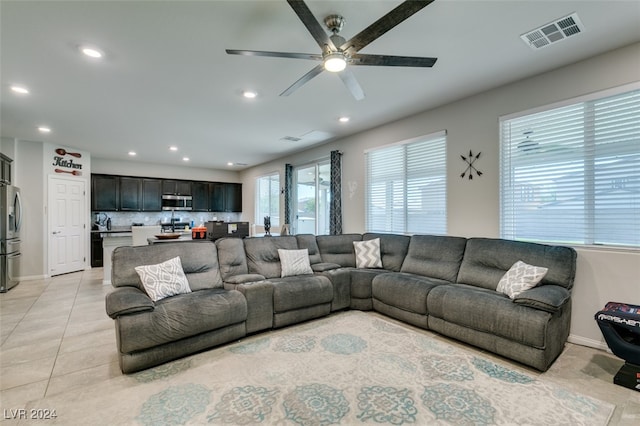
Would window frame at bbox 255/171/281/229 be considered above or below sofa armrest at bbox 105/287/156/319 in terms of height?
above

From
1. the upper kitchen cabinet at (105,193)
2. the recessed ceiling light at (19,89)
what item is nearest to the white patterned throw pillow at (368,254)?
the recessed ceiling light at (19,89)

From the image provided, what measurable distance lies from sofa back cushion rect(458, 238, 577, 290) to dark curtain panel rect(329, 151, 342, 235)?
2613 mm

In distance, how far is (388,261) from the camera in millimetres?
4426

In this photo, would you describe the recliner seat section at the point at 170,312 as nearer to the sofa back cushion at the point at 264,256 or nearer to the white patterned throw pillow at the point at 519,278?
the sofa back cushion at the point at 264,256

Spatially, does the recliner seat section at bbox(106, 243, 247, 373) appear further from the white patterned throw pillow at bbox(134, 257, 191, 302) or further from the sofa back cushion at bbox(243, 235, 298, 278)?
the sofa back cushion at bbox(243, 235, 298, 278)

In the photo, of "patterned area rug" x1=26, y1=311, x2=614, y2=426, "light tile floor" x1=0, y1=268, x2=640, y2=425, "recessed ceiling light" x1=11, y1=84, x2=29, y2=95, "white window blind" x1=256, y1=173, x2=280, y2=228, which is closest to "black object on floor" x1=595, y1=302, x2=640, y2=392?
"light tile floor" x1=0, y1=268, x2=640, y2=425

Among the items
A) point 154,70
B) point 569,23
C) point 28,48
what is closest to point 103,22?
point 154,70

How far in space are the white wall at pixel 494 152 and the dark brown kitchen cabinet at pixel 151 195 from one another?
569 centimetres

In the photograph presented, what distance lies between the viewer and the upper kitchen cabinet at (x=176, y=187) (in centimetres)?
852

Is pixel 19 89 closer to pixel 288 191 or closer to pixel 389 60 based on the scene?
pixel 389 60

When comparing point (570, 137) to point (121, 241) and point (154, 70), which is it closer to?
point (154, 70)

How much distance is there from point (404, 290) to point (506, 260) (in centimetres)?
116

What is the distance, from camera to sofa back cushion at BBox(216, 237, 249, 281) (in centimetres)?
358

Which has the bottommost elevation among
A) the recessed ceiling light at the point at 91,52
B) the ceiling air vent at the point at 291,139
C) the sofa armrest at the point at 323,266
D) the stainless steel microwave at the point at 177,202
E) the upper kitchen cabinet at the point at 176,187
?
the sofa armrest at the point at 323,266
